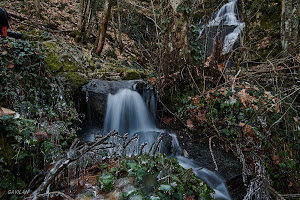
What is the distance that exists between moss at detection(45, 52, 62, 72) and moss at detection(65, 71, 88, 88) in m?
0.30

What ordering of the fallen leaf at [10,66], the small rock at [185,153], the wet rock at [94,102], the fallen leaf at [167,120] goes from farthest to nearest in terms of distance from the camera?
the fallen leaf at [167,120] < the wet rock at [94,102] < the small rock at [185,153] < the fallen leaf at [10,66]

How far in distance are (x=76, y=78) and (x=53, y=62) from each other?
703mm

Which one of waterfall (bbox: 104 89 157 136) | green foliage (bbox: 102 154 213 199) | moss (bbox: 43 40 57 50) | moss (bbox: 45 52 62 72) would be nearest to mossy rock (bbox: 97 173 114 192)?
green foliage (bbox: 102 154 213 199)

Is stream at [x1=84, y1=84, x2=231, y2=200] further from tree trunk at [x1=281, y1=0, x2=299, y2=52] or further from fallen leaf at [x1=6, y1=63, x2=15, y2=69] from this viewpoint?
tree trunk at [x1=281, y1=0, x2=299, y2=52]

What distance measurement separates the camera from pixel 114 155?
255 cm

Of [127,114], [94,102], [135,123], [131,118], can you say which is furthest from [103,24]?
[135,123]

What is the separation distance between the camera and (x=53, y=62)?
408 centimetres

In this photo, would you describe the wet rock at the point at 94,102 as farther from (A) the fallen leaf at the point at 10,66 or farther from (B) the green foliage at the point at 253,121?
(B) the green foliage at the point at 253,121

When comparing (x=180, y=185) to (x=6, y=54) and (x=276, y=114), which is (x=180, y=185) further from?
(x=6, y=54)

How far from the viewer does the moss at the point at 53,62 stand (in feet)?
13.1

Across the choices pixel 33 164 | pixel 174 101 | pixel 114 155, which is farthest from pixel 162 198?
pixel 174 101

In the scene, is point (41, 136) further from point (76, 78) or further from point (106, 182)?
point (76, 78)

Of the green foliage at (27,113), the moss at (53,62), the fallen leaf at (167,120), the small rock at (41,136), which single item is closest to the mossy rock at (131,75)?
the fallen leaf at (167,120)

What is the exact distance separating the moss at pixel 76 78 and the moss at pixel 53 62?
0.30m
